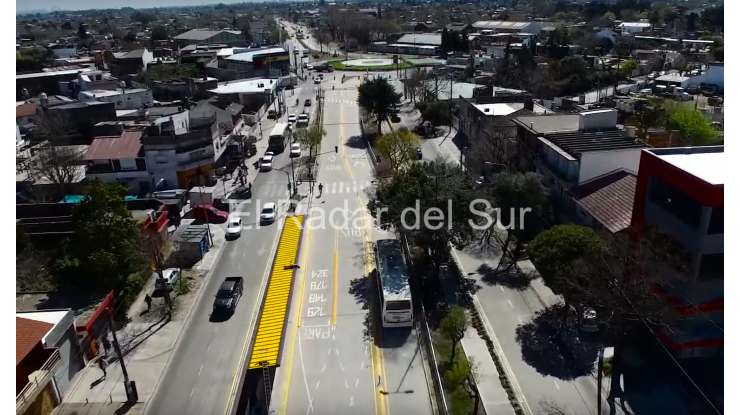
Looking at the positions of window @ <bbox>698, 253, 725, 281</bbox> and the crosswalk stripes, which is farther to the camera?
the crosswalk stripes

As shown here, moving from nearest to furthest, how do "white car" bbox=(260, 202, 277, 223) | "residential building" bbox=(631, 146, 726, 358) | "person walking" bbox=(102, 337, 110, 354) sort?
1. "residential building" bbox=(631, 146, 726, 358)
2. "person walking" bbox=(102, 337, 110, 354)
3. "white car" bbox=(260, 202, 277, 223)

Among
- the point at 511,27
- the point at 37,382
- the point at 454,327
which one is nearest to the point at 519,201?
the point at 454,327

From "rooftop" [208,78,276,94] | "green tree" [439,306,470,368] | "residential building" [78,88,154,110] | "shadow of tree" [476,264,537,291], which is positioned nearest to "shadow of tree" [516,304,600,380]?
"shadow of tree" [476,264,537,291]

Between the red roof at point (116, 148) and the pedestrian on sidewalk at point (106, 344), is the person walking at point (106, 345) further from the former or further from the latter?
the red roof at point (116, 148)

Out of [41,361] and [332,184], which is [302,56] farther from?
[41,361]

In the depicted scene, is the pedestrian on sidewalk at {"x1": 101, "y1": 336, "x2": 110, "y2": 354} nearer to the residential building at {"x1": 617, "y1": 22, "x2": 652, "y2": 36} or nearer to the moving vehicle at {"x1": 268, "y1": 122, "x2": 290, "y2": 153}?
the moving vehicle at {"x1": 268, "y1": 122, "x2": 290, "y2": 153}

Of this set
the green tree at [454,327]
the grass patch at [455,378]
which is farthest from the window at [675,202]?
the grass patch at [455,378]

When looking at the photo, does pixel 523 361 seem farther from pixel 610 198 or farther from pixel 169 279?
Answer: pixel 169 279
